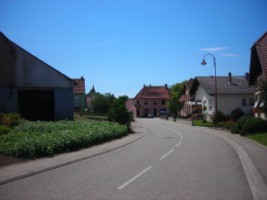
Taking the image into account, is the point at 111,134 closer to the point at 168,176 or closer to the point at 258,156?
the point at 258,156

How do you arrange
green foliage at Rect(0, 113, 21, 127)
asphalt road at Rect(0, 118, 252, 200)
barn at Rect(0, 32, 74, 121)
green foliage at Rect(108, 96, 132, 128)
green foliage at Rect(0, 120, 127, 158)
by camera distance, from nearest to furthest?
asphalt road at Rect(0, 118, 252, 200) < green foliage at Rect(0, 120, 127, 158) < green foliage at Rect(0, 113, 21, 127) < green foliage at Rect(108, 96, 132, 128) < barn at Rect(0, 32, 74, 121)

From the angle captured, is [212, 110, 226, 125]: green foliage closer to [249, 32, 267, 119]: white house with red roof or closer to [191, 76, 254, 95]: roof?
[249, 32, 267, 119]: white house with red roof

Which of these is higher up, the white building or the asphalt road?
the white building

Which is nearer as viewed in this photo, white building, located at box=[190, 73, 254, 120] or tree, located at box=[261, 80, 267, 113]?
tree, located at box=[261, 80, 267, 113]

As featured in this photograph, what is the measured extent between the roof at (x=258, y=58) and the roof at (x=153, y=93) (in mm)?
79646

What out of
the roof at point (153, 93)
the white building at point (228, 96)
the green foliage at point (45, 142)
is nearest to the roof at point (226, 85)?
the white building at point (228, 96)

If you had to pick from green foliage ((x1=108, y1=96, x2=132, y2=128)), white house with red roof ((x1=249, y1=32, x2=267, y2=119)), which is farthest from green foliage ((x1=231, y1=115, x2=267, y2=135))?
green foliage ((x1=108, y1=96, x2=132, y2=128))

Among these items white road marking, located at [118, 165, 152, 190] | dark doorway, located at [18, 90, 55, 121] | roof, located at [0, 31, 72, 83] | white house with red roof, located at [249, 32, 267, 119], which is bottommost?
white road marking, located at [118, 165, 152, 190]

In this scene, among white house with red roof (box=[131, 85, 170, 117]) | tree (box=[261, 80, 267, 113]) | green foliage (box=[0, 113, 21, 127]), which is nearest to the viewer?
tree (box=[261, 80, 267, 113])

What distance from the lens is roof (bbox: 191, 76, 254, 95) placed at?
5253 centimetres

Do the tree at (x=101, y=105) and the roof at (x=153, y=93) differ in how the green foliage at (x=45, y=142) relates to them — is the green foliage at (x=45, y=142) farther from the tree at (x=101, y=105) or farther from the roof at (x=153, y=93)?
the roof at (x=153, y=93)

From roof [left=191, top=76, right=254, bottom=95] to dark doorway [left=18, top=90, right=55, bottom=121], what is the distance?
2531 centimetres

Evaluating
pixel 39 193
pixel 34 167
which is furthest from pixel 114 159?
pixel 39 193

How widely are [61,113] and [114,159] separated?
23.3 m
